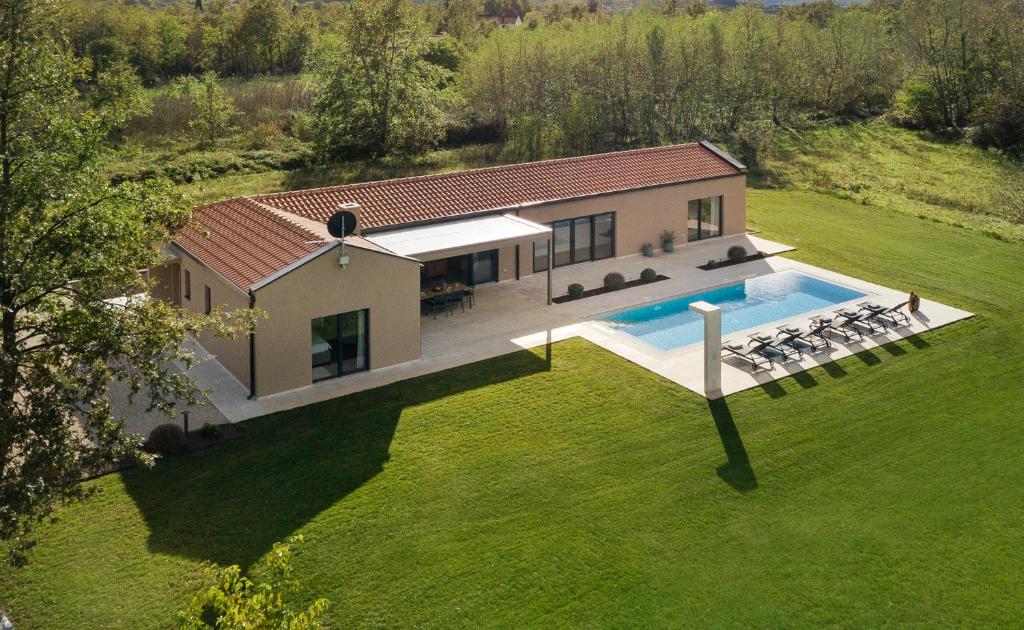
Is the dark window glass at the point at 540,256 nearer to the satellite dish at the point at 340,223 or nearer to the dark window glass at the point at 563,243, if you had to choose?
the dark window glass at the point at 563,243

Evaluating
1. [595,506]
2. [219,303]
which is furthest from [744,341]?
[219,303]

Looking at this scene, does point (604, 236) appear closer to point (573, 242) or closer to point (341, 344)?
point (573, 242)

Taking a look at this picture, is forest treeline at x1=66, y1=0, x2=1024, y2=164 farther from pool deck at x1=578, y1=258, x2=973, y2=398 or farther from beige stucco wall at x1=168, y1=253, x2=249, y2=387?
pool deck at x1=578, y1=258, x2=973, y2=398

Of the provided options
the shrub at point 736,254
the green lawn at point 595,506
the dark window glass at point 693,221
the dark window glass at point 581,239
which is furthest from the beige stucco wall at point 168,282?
the shrub at point 736,254

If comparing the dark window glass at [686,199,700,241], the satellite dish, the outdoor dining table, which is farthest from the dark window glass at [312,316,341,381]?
the dark window glass at [686,199,700,241]

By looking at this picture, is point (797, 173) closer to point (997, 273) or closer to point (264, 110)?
point (997, 273)
